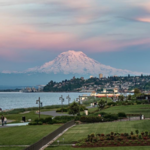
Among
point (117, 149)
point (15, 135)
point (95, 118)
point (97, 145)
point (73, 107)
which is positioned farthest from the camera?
point (73, 107)

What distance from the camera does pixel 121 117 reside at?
45.8m

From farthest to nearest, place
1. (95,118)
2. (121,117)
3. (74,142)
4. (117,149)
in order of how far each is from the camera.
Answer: (121,117), (95,118), (74,142), (117,149)

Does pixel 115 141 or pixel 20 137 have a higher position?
pixel 115 141

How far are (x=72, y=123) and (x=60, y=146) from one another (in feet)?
48.2

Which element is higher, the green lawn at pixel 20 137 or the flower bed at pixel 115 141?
the flower bed at pixel 115 141

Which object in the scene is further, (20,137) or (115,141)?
(20,137)

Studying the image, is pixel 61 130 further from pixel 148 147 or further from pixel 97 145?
pixel 148 147

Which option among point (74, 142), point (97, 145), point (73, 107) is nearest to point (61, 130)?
point (74, 142)

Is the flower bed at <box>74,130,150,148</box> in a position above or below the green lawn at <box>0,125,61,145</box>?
above

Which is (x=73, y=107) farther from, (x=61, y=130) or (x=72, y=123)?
(x=61, y=130)

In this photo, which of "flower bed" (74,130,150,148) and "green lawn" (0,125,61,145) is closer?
"flower bed" (74,130,150,148)

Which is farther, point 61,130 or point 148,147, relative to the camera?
point 61,130

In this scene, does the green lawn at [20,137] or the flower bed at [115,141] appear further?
the green lawn at [20,137]

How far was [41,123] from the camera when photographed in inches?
1551
